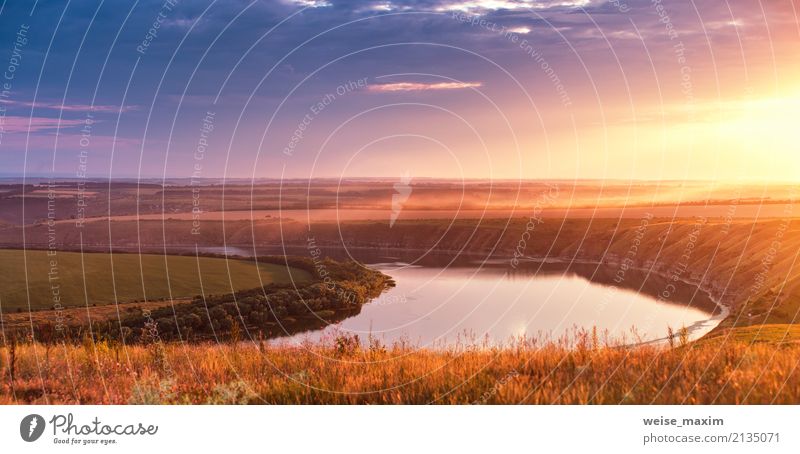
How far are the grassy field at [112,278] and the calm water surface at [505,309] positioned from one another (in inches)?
570

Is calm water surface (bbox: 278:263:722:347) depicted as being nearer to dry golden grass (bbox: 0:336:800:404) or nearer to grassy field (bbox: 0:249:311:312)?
grassy field (bbox: 0:249:311:312)

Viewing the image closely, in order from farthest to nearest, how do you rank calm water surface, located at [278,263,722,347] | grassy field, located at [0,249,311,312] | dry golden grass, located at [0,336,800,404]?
1. grassy field, located at [0,249,311,312]
2. calm water surface, located at [278,263,722,347]
3. dry golden grass, located at [0,336,800,404]

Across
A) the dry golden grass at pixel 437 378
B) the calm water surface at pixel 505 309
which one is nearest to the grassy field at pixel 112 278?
the calm water surface at pixel 505 309

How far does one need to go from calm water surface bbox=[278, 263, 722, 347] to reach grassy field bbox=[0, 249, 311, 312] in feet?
47.5

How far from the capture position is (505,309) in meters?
52.5

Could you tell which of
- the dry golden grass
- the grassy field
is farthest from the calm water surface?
the dry golden grass

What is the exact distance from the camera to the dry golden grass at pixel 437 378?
11453mm

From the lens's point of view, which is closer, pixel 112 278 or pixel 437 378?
pixel 437 378

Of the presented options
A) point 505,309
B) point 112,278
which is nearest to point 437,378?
point 505,309

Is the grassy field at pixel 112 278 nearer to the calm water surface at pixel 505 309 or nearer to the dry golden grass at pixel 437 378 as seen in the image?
the calm water surface at pixel 505 309

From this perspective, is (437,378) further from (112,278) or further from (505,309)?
(112,278)

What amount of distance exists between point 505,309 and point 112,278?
136 ft

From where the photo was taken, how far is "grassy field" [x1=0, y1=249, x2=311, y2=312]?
195ft

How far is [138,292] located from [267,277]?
16732mm
